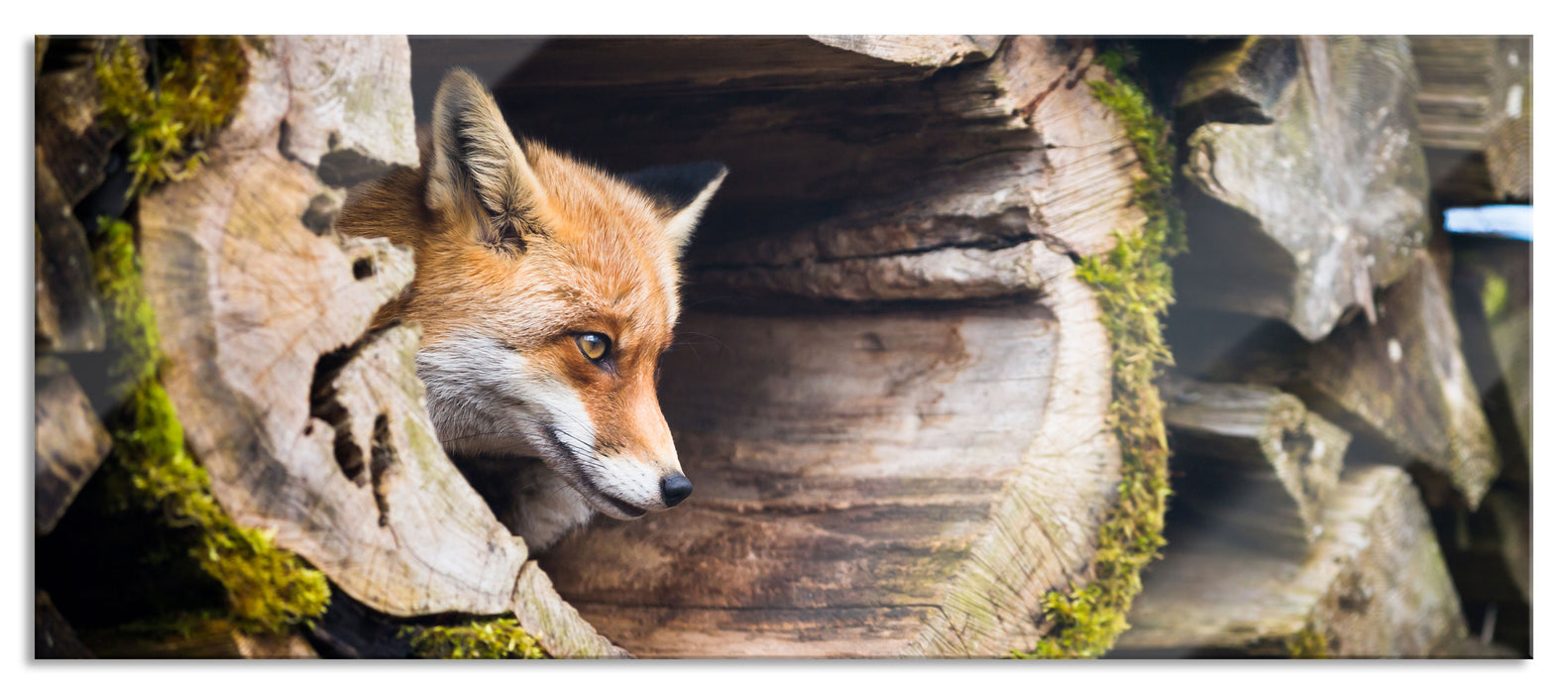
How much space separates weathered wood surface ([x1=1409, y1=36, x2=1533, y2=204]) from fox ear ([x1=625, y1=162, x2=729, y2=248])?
74.4 inches

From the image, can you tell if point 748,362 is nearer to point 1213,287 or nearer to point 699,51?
point 699,51

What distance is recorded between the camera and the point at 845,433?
229cm

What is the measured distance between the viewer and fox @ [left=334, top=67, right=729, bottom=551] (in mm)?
1720

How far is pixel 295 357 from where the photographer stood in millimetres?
1372

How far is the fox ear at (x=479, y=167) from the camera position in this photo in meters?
1.66

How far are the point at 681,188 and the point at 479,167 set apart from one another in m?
0.52

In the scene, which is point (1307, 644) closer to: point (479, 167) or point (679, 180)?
point (679, 180)

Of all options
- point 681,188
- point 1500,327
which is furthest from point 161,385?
point 1500,327

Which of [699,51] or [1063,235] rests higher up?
[699,51]

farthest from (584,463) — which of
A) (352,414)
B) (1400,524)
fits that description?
(1400,524)

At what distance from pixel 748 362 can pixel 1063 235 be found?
0.86m

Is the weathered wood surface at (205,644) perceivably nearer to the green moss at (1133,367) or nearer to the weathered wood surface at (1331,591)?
the green moss at (1133,367)

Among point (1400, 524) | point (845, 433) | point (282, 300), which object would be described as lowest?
point (1400, 524)

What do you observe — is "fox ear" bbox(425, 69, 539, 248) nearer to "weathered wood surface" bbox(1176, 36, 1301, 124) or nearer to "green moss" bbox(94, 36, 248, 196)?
"green moss" bbox(94, 36, 248, 196)
